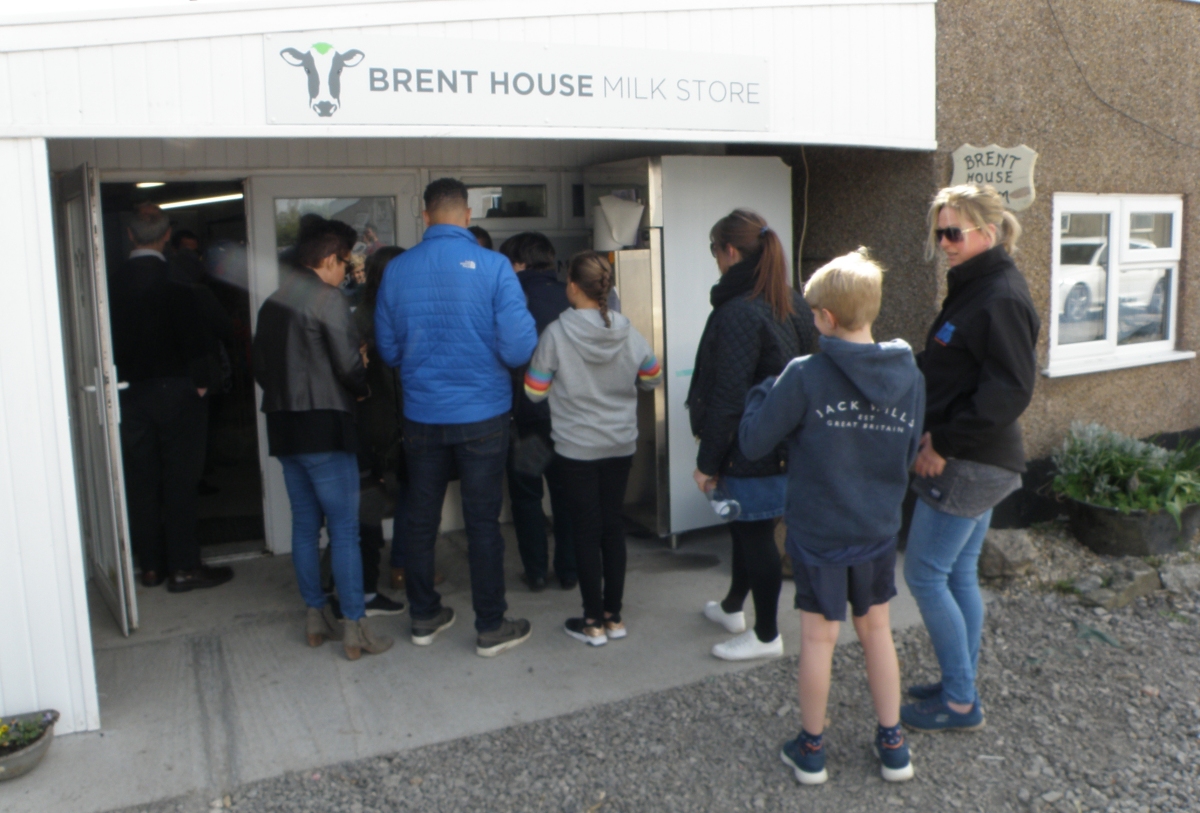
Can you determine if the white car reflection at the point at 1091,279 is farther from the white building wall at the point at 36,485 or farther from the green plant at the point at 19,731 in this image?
the green plant at the point at 19,731

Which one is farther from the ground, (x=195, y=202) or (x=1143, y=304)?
(x=195, y=202)

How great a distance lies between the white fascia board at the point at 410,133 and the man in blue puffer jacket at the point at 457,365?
1.12 feet

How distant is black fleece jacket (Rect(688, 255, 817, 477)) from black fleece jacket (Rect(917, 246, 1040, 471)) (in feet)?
1.80

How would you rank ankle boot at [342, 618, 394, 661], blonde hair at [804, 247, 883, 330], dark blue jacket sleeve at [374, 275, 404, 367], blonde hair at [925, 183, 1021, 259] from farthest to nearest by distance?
1. ankle boot at [342, 618, 394, 661]
2. dark blue jacket sleeve at [374, 275, 404, 367]
3. blonde hair at [925, 183, 1021, 259]
4. blonde hair at [804, 247, 883, 330]

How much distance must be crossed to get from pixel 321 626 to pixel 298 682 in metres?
0.37

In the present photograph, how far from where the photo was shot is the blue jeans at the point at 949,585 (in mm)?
3244

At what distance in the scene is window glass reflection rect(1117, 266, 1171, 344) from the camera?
6.05 m

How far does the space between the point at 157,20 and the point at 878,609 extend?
2.90 metres

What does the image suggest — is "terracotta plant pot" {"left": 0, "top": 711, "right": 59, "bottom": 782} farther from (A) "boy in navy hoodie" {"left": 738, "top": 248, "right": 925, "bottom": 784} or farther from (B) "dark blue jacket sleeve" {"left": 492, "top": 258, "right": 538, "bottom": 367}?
(A) "boy in navy hoodie" {"left": 738, "top": 248, "right": 925, "bottom": 784}

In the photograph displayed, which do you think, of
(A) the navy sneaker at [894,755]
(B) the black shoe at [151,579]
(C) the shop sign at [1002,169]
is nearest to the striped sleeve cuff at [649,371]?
(A) the navy sneaker at [894,755]

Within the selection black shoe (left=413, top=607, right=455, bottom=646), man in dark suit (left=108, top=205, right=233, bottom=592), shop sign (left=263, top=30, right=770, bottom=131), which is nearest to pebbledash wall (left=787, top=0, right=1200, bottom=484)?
shop sign (left=263, top=30, right=770, bottom=131)

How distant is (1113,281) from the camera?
585 centimetres

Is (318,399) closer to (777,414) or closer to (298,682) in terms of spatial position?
(298,682)

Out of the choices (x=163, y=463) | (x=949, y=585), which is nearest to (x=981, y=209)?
(x=949, y=585)
